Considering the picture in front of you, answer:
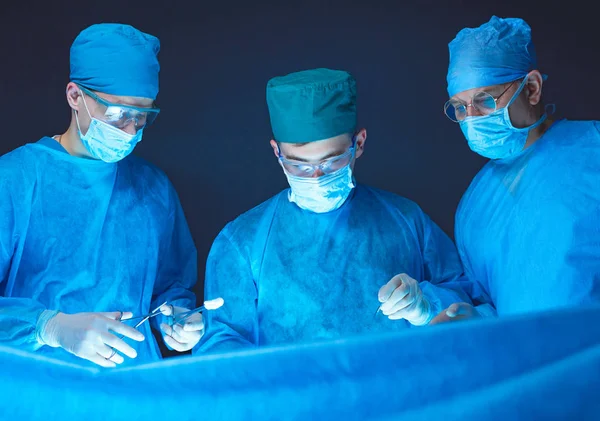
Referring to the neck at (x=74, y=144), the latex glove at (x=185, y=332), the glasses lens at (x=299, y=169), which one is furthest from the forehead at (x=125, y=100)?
the latex glove at (x=185, y=332)

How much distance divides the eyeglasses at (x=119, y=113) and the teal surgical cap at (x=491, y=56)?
92 cm

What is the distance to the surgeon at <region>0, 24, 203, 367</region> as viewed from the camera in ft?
6.98

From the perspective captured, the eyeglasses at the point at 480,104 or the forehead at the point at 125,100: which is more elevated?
the forehead at the point at 125,100

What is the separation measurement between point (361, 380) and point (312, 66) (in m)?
2.00

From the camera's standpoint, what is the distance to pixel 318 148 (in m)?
2.08

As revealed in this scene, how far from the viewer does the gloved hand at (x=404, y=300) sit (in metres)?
1.83

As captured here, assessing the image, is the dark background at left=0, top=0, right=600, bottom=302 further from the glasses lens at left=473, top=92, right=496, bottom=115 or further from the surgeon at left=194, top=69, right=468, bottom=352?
the glasses lens at left=473, top=92, right=496, bottom=115

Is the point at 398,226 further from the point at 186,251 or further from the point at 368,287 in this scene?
the point at 186,251

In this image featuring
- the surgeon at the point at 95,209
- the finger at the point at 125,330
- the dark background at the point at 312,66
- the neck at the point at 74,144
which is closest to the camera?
the finger at the point at 125,330

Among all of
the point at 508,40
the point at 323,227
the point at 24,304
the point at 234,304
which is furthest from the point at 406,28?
the point at 24,304

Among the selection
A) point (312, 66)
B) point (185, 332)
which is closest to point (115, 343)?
point (185, 332)

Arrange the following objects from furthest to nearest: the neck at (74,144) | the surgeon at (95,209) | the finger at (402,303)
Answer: the neck at (74,144) → the surgeon at (95,209) → the finger at (402,303)

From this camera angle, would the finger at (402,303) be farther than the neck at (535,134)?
No

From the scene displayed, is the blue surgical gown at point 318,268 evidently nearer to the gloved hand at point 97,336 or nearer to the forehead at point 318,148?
the forehead at point 318,148
